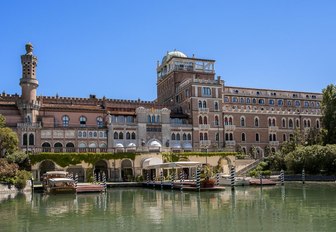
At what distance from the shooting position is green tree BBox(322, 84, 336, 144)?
201ft

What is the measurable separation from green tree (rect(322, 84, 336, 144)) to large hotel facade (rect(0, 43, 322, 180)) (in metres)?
15.6

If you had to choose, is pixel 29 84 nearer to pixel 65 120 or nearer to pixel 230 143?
pixel 65 120

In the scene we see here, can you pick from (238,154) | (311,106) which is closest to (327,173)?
(238,154)

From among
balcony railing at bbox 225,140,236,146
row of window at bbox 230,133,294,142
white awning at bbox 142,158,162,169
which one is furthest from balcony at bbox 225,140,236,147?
white awning at bbox 142,158,162,169

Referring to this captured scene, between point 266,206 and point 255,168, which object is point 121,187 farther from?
point 266,206

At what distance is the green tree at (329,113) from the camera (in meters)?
61.4

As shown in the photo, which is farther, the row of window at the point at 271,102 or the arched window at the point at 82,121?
the row of window at the point at 271,102

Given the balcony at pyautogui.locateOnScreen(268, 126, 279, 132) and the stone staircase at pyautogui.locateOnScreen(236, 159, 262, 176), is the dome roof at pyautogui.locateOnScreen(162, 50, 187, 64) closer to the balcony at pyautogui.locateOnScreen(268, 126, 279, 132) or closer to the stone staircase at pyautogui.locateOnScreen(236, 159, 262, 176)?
the balcony at pyautogui.locateOnScreen(268, 126, 279, 132)

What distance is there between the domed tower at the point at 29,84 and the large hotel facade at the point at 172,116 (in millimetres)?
143

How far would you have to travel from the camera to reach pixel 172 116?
2953 inches

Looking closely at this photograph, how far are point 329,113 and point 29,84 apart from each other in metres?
43.7

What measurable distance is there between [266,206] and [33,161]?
37.6 metres

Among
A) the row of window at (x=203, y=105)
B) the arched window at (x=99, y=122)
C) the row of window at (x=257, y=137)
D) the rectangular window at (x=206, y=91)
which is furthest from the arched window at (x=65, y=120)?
the row of window at (x=257, y=137)

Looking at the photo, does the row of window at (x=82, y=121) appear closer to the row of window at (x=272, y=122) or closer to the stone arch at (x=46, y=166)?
the stone arch at (x=46, y=166)
